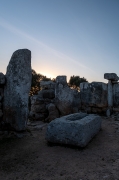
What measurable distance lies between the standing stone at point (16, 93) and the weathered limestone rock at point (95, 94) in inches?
189

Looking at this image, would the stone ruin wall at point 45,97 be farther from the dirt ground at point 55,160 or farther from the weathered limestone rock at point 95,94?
the dirt ground at point 55,160

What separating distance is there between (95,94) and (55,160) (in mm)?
5920

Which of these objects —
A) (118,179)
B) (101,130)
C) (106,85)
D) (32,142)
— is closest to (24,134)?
(32,142)

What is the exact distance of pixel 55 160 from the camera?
3.45 m

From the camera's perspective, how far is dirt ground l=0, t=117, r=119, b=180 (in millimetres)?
2867

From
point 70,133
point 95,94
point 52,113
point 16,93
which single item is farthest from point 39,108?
point 70,133

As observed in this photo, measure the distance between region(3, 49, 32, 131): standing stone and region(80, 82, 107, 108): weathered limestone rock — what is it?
189 inches

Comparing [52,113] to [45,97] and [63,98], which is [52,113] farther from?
[45,97]

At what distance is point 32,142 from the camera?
179 inches

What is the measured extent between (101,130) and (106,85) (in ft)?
13.7

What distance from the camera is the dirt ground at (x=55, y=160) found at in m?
2.87

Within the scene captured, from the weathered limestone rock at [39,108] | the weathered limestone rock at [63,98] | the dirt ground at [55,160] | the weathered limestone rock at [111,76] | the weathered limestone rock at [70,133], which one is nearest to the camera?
the dirt ground at [55,160]

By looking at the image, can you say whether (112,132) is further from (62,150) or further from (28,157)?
(28,157)

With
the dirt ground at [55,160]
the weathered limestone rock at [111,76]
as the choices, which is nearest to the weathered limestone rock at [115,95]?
the weathered limestone rock at [111,76]
